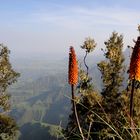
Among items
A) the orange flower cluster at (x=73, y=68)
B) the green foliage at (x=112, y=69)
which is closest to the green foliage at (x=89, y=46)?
the green foliage at (x=112, y=69)

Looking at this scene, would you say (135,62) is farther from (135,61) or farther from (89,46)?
(89,46)

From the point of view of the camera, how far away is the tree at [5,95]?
5431 cm

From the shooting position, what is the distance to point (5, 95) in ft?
183

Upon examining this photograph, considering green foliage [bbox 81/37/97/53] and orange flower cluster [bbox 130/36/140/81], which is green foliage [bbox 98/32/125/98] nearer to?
green foliage [bbox 81/37/97/53]

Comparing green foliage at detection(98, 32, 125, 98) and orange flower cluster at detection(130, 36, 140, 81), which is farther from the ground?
orange flower cluster at detection(130, 36, 140, 81)

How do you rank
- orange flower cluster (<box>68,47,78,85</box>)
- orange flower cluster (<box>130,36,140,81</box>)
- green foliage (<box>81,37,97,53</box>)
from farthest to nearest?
green foliage (<box>81,37,97,53</box>)
orange flower cluster (<box>68,47,78,85</box>)
orange flower cluster (<box>130,36,140,81</box>)

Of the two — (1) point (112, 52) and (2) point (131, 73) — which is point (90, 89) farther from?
(2) point (131, 73)

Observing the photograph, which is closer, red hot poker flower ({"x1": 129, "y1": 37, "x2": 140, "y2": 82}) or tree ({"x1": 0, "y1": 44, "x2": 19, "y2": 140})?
red hot poker flower ({"x1": 129, "y1": 37, "x2": 140, "y2": 82})

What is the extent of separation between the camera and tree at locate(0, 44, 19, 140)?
54.3m

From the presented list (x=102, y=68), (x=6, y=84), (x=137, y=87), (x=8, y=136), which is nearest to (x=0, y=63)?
(x=6, y=84)

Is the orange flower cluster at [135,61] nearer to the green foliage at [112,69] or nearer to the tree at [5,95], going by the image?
the green foliage at [112,69]

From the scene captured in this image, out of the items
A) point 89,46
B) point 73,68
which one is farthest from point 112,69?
point 73,68

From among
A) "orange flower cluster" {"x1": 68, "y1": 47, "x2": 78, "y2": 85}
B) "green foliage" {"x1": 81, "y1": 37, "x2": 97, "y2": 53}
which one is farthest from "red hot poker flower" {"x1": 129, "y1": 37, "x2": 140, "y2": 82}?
"green foliage" {"x1": 81, "y1": 37, "x2": 97, "y2": 53}

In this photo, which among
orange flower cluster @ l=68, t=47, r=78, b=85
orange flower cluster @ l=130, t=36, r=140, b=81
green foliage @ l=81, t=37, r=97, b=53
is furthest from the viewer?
green foliage @ l=81, t=37, r=97, b=53
